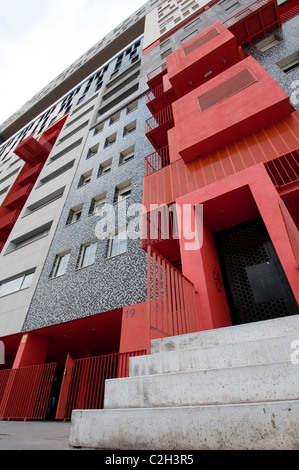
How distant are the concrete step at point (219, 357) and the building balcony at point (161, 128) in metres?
9.62

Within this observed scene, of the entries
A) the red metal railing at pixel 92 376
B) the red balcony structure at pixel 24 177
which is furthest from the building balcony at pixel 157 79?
the red metal railing at pixel 92 376

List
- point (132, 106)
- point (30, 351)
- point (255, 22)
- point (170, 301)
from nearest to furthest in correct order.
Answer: point (170, 301)
point (30, 351)
point (255, 22)
point (132, 106)

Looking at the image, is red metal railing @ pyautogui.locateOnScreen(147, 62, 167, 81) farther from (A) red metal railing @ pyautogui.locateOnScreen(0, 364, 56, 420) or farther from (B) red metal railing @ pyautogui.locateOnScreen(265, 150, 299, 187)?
(A) red metal railing @ pyautogui.locateOnScreen(0, 364, 56, 420)

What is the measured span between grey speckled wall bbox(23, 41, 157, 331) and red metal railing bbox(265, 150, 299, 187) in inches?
175

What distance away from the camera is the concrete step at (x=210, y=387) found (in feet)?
5.62

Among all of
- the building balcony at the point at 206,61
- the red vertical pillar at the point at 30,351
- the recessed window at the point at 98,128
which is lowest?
the red vertical pillar at the point at 30,351

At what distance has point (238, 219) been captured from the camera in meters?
6.12

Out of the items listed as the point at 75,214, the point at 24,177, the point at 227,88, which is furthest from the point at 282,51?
the point at 24,177

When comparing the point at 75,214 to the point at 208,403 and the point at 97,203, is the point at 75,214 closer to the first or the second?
the point at 97,203

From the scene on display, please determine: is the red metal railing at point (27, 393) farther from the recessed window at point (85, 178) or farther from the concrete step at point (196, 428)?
the recessed window at point (85, 178)

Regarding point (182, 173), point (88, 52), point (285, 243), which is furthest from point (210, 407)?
point (88, 52)

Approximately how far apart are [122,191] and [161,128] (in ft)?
11.2

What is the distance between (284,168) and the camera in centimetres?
512
